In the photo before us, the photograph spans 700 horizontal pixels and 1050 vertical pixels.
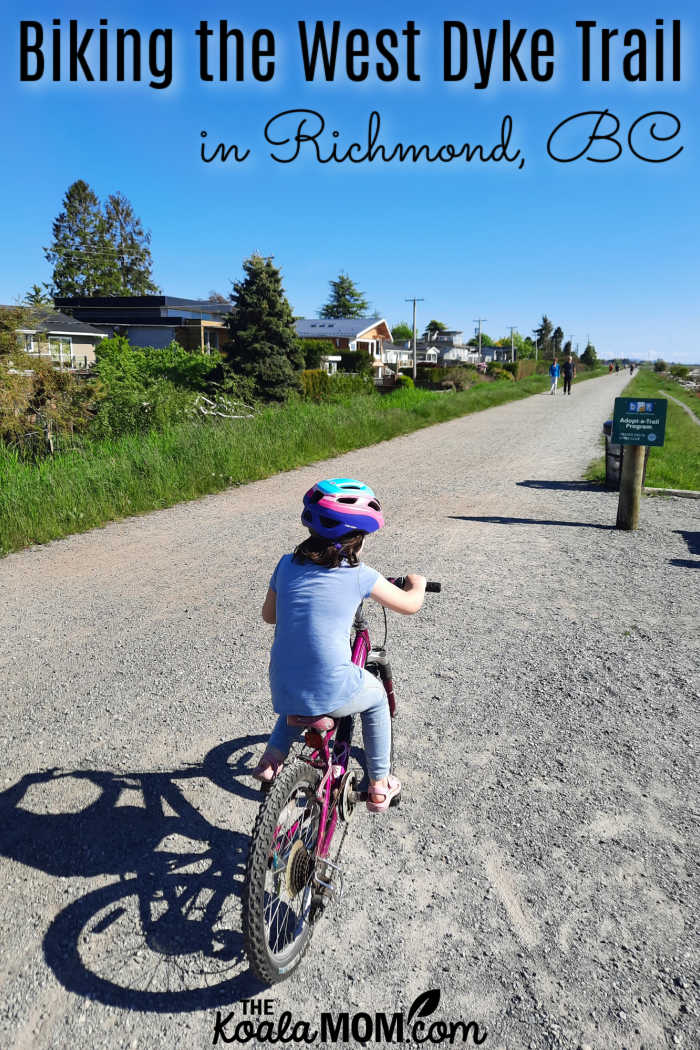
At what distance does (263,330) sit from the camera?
31.0 metres

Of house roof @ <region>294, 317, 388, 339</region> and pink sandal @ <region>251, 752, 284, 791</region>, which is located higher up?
house roof @ <region>294, 317, 388, 339</region>

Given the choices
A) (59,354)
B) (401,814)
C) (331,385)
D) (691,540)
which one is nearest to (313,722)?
Result: (401,814)

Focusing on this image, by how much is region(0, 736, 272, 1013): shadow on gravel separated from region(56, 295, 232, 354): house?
49.9m

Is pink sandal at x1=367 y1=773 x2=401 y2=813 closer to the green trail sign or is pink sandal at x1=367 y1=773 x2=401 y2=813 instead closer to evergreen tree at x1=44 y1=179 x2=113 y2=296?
the green trail sign

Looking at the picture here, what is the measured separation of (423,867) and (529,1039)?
2.43ft

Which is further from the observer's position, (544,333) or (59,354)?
(544,333)

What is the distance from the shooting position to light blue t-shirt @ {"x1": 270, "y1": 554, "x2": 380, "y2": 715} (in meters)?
2.37

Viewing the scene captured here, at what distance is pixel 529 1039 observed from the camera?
2.04 m

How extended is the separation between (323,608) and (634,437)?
684 centimetres

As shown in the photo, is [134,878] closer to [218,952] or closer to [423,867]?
[218,952]

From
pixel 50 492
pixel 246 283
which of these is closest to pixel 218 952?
pixel 50 492

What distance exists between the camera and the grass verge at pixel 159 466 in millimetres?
7844

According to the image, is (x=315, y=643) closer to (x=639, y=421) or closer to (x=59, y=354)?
(x=639, y=421)

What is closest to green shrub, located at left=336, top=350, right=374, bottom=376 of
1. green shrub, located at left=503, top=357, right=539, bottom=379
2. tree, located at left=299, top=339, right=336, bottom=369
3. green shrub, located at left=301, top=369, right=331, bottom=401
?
tree, located at left=299, top=339, right=336, bottom=369
